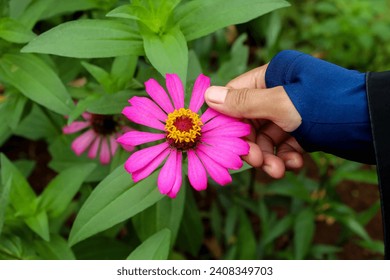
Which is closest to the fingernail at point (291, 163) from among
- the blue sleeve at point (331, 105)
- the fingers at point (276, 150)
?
the fingers at point (276, 150)

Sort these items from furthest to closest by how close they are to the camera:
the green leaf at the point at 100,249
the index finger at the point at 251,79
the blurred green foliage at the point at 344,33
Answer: the blurred green foliage at the point at 344,33, the green leaf at the point at 100,249, the index finger at the point at 251,79

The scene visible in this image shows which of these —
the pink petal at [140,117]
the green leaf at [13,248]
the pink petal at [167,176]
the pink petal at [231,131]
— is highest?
the pink petal at [140,117]

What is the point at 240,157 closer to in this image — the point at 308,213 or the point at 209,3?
the point at 209,3

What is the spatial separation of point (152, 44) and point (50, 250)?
48cm

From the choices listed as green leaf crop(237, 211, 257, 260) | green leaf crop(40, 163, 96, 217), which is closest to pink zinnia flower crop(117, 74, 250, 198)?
green leaf crop(40, 163, 96, 217)

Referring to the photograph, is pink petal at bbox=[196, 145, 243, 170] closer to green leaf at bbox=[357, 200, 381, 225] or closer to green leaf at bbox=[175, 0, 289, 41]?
green leaf at bbox=[175, 0, 289, 41]

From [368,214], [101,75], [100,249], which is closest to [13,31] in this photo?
[101,75]

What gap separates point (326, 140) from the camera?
0.90m

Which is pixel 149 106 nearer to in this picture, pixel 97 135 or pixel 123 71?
pixel 123 71

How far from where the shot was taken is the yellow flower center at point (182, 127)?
88 cm

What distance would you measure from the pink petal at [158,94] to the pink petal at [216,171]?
0.12 meters

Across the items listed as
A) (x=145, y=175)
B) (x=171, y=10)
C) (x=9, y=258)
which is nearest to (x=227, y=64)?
(x=171, y=10)

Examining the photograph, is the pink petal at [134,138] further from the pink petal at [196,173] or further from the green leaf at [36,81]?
the green leaf at [36,81]

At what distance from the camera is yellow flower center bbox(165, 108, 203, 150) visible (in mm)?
878
